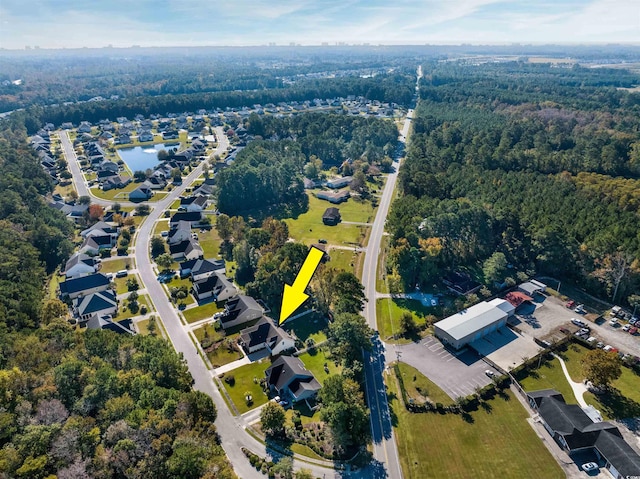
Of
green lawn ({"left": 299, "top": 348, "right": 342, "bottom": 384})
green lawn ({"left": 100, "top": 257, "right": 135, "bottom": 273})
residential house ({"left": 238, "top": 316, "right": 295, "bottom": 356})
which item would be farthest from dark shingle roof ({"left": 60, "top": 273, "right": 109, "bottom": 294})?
green lawn ({"left": 299, "top": 348, "right": 342, "bottom": 384})

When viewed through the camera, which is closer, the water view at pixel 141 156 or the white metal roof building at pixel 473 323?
the white metal roof building at pixel 473 323

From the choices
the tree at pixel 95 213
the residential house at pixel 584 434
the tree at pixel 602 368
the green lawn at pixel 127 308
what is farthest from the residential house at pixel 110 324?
the tree at pixel 602 368

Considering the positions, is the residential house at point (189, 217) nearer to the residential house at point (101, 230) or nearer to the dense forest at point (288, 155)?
the dense forest at point (288, 155)

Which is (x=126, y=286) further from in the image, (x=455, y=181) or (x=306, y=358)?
(x=455, y=181)

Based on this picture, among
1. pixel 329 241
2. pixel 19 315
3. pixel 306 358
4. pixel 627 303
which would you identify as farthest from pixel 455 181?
pixel 19 315

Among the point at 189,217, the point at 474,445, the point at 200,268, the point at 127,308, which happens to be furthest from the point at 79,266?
the point at 474,445

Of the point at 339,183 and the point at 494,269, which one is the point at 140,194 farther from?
the point at 494,269
